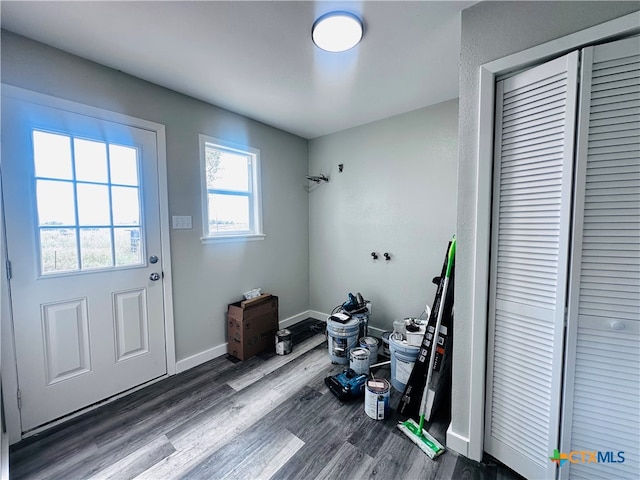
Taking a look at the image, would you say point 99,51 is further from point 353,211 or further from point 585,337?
point 585,337

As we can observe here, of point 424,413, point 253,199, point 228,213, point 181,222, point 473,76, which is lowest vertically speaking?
point 424,413

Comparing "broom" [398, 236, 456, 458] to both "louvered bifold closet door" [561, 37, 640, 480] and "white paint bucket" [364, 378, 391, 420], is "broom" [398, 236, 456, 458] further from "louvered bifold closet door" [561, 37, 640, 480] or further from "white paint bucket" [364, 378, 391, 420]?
"louvered bifold closet door" [561, 37, 640, 480]

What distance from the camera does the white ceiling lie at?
1.32m

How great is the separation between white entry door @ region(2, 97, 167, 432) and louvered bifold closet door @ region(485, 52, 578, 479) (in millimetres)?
2453

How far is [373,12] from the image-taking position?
4.40 ft

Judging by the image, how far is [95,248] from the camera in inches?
71.5

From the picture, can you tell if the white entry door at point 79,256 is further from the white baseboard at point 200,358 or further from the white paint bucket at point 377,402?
the white paint bucket at point 377,402

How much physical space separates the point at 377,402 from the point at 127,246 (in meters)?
2.21

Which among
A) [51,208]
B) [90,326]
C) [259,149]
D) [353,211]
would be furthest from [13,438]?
[353,211]

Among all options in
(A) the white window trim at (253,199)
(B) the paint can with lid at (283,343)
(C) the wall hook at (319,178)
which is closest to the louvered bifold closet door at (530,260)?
(B) the paint can with lid at (283,343)

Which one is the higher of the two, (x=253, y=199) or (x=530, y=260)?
(x=253, y=199)

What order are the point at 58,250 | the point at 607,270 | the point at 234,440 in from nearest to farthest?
1. the point at 607,270
2. the point at 234,440
3. the point at 58,250

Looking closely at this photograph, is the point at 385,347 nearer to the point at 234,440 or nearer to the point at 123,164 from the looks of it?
the point at 234,440

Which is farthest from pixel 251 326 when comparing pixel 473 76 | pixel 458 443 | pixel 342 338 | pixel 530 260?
pixel 473 76
